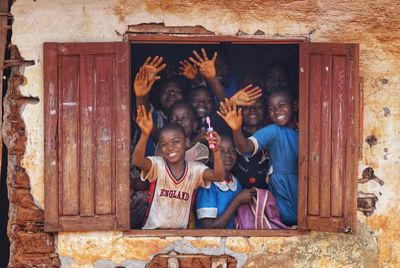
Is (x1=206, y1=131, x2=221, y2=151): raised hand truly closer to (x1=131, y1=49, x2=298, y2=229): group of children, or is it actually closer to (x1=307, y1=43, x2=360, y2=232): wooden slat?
(x1=131, y1=49, x2=298, y2=229): group of children

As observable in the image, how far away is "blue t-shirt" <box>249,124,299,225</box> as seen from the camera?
6.49 meters

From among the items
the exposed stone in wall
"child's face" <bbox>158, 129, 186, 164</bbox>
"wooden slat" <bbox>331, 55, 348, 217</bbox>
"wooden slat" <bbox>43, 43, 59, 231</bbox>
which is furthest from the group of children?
the exposed stone in wall

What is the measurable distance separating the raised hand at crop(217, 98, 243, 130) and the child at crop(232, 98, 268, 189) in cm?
55

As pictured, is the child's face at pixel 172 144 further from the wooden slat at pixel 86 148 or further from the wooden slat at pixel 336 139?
the wooden slat at pixel 336 139

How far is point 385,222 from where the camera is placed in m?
6.19

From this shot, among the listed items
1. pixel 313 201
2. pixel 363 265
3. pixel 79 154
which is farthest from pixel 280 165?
pixel 79 154

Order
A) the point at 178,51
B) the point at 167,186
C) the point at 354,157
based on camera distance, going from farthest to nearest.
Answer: the point at 178,51 → the point at 167,186 → the point at 354,157

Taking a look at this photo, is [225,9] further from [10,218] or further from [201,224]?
[10,218]

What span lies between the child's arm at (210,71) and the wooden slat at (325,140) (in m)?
0.99

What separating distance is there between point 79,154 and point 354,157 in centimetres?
201

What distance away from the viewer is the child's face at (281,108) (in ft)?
21.6

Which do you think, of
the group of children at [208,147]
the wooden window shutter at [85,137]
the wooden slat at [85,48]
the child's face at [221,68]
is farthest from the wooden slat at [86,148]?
the child's face at [221,68]

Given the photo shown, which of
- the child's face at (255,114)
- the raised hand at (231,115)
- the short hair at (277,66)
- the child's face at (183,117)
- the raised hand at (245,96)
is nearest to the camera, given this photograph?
the raised hand at (231,115)

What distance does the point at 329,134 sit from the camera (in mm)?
6031
